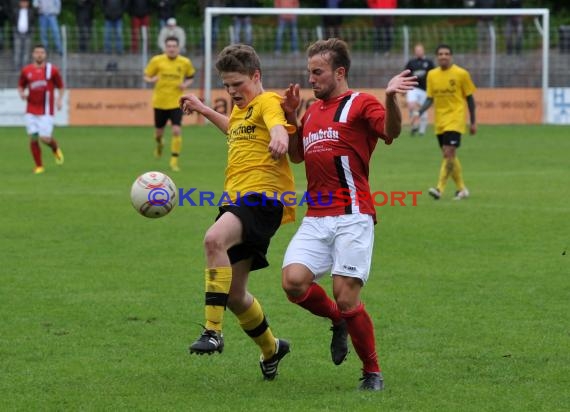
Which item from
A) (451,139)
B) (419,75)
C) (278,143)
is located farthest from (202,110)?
(419,75)

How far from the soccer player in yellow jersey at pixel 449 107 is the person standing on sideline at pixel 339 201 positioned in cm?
917

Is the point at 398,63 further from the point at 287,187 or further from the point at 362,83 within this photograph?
the point at 287,187

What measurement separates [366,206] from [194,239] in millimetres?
6106

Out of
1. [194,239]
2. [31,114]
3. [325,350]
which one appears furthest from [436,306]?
[31,114]

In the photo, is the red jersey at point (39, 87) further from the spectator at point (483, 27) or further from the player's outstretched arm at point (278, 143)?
the spectator at point (483, 27)

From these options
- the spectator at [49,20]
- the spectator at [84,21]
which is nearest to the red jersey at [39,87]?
the spectator at [49,20]

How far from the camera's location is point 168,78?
821 inches

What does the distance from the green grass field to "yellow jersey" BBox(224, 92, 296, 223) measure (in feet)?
3.60

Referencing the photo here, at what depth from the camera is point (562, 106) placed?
98.0 feet

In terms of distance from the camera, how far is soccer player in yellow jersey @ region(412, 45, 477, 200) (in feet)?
51.2

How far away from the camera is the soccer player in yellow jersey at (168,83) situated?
2059cm

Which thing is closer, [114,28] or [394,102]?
[394,102]

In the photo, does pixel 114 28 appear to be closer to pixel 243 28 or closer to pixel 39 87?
pixel 243 28

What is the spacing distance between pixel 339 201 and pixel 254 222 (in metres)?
0.49
